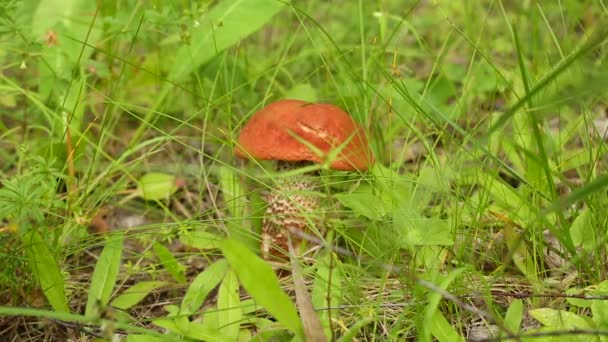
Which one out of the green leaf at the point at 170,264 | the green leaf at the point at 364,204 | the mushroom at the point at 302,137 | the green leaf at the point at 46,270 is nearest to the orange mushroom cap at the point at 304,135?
the mushroom at the point at 302,137

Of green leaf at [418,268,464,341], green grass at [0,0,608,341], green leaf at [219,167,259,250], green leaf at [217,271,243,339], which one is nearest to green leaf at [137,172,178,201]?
green grass at [0,0,608,341]

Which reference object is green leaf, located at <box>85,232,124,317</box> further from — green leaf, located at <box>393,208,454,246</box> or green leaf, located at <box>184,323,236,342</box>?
green leaf, located at <box>393,208,454,246</box>

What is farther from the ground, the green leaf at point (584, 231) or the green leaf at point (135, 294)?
the green leaf at point (584, 231)

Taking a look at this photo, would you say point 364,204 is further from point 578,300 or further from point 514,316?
point 578,300

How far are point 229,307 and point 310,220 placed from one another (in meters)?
0.32

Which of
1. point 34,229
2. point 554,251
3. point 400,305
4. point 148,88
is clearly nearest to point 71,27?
point 148,88

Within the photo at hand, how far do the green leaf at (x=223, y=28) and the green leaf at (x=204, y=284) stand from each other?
84 centimetres

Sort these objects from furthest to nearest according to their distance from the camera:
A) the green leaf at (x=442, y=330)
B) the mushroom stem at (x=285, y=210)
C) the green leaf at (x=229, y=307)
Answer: the mushroom stem at (x=285, y=210)
the green leaf at (x=229, y=307)
the green leaf at (x=442, y=330)

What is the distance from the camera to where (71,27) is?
97.8 inches

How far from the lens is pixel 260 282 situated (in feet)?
4.78

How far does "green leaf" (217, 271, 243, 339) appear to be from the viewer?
1622 millimetres

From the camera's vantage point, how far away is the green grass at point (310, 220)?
1521mm

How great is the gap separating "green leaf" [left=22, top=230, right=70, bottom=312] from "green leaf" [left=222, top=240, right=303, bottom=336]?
0.59m

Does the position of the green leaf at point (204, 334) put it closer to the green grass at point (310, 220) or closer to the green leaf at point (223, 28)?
the green grass at point (310, 220)
